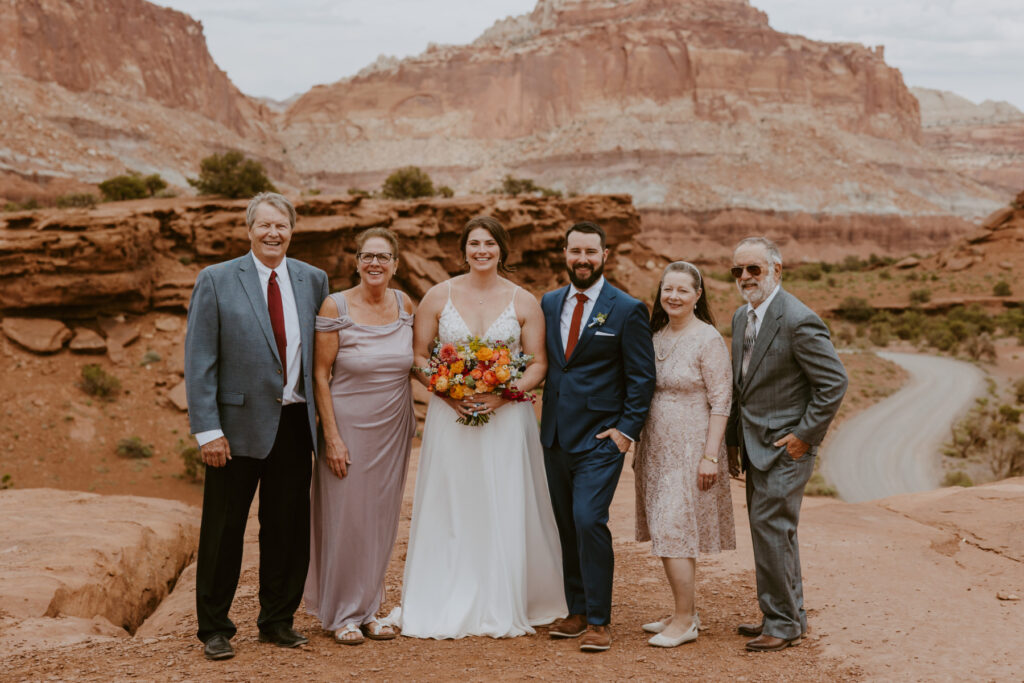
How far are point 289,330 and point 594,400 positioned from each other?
188 cm

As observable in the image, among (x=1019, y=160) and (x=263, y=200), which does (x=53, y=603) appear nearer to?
(x=263, y=200)

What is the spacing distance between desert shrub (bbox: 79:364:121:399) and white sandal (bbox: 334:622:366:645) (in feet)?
51.3

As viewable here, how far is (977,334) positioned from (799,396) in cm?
3457

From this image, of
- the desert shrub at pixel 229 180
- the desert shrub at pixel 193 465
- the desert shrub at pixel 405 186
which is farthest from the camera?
the desert shrub at pixel 405 186

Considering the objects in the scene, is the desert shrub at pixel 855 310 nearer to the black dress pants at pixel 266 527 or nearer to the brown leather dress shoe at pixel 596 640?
the brown leather dress shoe at pixel 596 640

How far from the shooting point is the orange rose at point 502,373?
16.6 feet

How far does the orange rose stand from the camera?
5.07 m

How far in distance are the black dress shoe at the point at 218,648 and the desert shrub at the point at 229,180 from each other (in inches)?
916

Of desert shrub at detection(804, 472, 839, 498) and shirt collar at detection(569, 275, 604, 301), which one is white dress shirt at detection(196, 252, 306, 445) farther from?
desert shrub at detection(804, 472, 839, 498)

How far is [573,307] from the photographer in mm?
5207

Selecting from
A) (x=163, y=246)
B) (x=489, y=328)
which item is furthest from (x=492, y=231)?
(x=163, y=246)

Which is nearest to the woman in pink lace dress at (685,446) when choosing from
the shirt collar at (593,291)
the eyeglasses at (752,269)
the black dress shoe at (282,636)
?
the eyeglasses at (752,269)

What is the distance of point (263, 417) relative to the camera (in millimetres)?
4848

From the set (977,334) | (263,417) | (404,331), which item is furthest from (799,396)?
(977,334)
